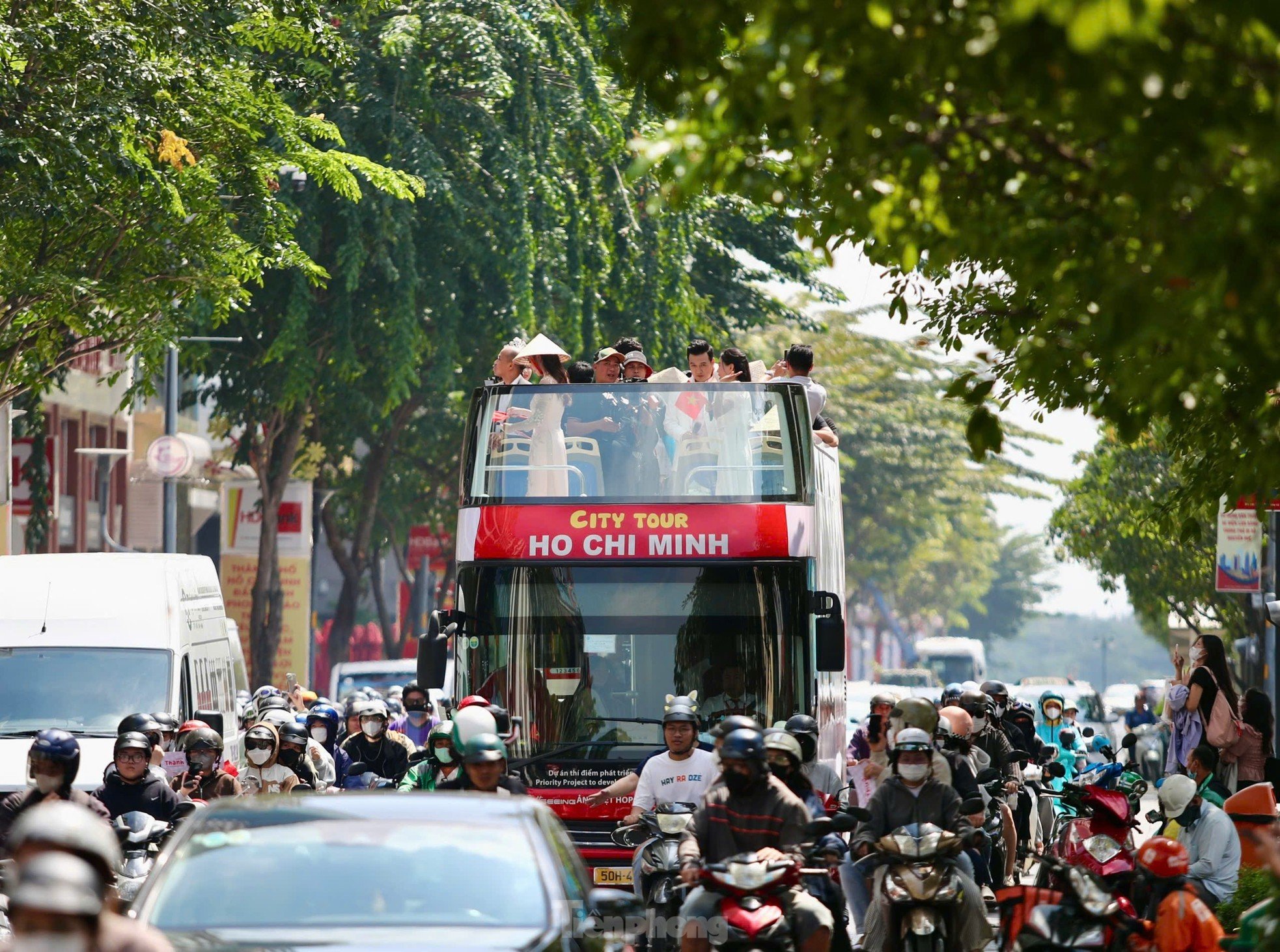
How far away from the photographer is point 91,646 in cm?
1579

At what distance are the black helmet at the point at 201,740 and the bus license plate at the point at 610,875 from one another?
2478mm

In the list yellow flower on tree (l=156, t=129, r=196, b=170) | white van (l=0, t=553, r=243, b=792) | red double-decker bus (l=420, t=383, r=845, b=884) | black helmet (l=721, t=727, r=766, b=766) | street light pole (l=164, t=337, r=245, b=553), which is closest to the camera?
black helmet (l=721, t=727, r=766, b=766)

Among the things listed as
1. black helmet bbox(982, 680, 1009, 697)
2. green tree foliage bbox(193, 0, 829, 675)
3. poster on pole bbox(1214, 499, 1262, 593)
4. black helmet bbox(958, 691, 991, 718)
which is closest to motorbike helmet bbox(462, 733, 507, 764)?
black helmet bbox(958, 691, 991, 718)

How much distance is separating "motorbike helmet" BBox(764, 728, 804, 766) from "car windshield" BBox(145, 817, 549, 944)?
3.53 metres

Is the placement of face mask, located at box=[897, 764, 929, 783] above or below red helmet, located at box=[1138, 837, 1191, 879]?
above

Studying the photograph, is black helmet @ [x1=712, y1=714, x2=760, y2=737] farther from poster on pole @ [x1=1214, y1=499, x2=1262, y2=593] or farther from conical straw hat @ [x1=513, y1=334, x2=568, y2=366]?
poster on pole @ [x1=1214, y1=499, x2=1262, y2=593]

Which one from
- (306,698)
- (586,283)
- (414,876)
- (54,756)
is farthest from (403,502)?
(414,876)

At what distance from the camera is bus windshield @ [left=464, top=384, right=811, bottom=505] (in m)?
14.3

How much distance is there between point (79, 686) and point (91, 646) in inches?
12.6

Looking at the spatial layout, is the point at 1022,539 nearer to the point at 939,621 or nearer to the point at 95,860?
the point at 939,621

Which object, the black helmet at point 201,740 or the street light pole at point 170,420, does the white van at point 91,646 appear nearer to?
the black helmet at point 201,740

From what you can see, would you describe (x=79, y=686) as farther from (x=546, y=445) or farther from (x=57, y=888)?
(x=57, y=888)

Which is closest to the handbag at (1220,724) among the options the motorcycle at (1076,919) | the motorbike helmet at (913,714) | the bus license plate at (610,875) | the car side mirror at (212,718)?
the motorbike helmet at (913,714)

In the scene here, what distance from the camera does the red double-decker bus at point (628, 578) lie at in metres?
13.9
